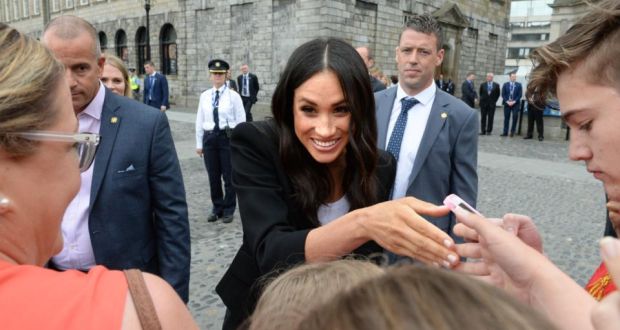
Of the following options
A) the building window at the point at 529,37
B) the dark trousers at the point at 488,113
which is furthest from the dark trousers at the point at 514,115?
the building window at the point at 529,37

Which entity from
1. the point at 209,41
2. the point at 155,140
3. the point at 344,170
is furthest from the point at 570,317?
the point at 209,41

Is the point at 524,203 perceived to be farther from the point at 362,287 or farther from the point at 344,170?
the point at 362,287

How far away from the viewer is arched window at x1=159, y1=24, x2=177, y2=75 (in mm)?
23266

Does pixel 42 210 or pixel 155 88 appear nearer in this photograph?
pixel 42 210

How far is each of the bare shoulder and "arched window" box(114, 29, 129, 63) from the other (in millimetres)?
27923

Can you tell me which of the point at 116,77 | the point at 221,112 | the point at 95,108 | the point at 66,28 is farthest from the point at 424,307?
the point at 221,112

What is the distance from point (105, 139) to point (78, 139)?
39.2 inches

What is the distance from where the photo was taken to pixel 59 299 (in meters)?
0.80

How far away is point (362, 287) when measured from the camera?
580 millimetres

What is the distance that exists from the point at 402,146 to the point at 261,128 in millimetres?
1612

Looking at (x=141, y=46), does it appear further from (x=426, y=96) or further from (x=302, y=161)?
(x=302, y=161)

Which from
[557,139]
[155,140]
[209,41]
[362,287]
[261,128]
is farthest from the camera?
[209,41]

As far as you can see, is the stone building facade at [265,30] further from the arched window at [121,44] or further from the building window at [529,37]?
the building window at [529,37]

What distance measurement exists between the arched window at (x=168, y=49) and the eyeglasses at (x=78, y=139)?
76.5 ft
